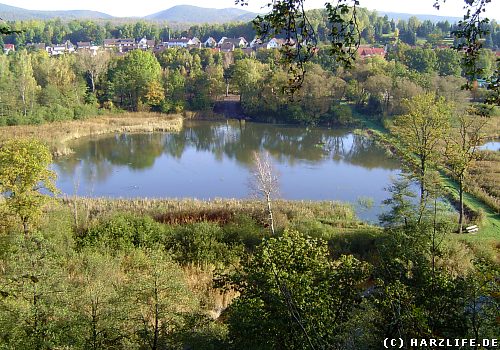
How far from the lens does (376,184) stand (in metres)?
16.1

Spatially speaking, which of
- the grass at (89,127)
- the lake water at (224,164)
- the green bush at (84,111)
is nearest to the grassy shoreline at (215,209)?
the lake water at (224,164)

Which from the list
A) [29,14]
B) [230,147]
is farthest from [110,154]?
[29,14]

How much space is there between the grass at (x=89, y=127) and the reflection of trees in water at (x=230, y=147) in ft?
2.47

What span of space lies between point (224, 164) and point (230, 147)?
2959 mm

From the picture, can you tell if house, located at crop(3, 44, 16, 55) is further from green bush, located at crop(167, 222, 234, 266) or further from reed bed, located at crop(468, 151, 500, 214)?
reed bed, located at crop(468, 151, 500, 214)

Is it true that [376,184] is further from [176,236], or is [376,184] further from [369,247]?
[176,236]

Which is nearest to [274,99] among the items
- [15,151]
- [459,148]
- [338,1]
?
[459,148]

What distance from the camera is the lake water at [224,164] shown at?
15234 millimetres

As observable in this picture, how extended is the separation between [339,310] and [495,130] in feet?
69.2

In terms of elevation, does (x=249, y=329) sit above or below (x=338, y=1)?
below

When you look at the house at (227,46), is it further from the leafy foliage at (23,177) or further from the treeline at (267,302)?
the treeline at (267,302)

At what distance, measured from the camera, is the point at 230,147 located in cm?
2178

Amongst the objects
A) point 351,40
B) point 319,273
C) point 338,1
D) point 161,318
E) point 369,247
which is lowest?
point 369,247

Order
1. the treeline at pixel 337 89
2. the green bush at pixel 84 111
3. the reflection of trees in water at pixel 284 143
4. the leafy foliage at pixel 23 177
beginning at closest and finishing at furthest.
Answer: the leafy foliage at pixel 23 177 < the reflection of trees in water at pixel 284 143 < the treeline at pixel 337 89 < the green bush at pixel 84 111
